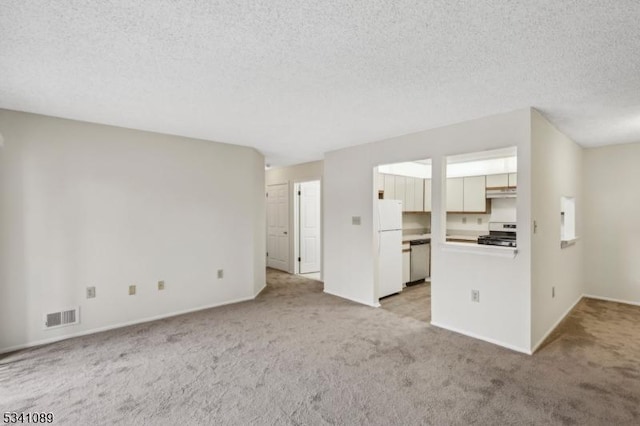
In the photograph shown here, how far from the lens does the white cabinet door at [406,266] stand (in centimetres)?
540

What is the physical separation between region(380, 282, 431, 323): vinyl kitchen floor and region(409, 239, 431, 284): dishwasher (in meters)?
0.22

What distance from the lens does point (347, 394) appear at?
7.55 ft

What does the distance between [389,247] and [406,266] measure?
2.77ft

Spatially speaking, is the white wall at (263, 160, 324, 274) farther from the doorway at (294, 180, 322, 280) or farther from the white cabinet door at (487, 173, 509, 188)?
the white cabinet door at (487, 173, 509, 188)

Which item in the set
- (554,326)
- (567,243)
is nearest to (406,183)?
(567,243)

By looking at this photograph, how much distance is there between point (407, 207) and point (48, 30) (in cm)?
530

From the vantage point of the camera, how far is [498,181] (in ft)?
17.8

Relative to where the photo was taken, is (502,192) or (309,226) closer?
(502,192)

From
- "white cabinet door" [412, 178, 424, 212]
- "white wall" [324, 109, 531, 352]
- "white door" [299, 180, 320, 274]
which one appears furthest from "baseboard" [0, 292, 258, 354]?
"white cabinet door" [412, 178, 424, 212]

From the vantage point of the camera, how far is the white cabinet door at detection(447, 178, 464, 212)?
5910 millimetres

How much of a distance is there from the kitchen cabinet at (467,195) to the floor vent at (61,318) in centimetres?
606

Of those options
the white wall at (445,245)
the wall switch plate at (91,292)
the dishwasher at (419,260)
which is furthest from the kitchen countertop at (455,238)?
the wall switch plate at (91,292)

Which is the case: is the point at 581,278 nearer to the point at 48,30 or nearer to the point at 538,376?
the point at 538,376

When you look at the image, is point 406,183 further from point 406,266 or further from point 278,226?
point 278,226
